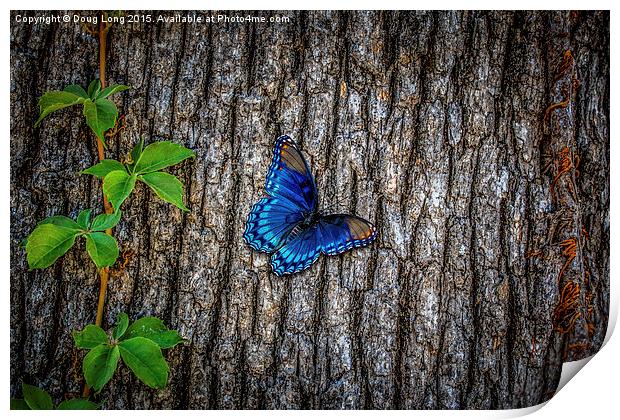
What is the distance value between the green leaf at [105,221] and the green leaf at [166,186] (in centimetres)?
12

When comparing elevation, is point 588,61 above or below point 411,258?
above

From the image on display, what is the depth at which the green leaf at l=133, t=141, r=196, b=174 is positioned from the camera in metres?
1.42

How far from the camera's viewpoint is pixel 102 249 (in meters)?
1.39

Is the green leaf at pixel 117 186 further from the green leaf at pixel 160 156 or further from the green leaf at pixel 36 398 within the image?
the green leaf at pixel 36 398

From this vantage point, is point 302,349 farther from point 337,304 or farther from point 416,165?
point 416,165

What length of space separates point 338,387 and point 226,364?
0.34m

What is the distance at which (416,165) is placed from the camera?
1504 mm

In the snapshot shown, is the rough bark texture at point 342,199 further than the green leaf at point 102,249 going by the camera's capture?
Yes

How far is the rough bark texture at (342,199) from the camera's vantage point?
1.49 metres

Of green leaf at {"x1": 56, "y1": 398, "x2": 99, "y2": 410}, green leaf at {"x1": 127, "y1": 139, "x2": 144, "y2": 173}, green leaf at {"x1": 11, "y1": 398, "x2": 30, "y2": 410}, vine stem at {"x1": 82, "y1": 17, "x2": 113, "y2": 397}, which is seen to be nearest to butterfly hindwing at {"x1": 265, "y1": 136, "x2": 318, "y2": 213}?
green leaf at {"x1": 127, "y1": 139, "x2": 144, "y2": 173}

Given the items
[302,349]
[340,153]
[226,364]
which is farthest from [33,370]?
[340,153]

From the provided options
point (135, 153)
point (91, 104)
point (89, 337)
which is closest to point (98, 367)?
point (89, 337)

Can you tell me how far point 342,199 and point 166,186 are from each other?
49 cm

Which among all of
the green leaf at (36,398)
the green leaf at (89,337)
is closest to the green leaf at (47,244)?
the green leaf at (89,337)
